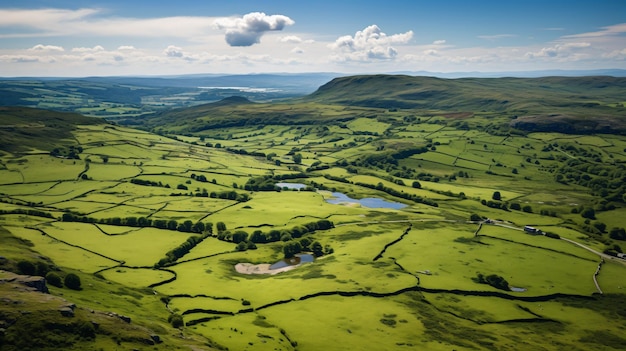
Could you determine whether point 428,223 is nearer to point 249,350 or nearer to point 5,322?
point 249,350

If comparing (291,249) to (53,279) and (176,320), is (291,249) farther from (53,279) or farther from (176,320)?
(53,279)

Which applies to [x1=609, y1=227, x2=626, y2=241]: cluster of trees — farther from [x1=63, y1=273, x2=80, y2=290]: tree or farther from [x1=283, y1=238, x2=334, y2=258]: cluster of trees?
[x1=63, y1=273, x2=80, y2=290]: tree

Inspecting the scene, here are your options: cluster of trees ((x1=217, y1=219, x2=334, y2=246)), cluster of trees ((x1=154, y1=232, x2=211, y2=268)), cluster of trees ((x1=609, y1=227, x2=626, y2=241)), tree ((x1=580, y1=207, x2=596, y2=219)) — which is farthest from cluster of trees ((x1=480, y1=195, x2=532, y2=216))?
cluster of trees ((x1=154, y1=232, x2=211, y2=268))

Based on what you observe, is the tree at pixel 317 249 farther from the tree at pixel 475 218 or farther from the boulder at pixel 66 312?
the boulder at pixel 66 312

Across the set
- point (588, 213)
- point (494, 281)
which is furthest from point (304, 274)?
point (588, 213)

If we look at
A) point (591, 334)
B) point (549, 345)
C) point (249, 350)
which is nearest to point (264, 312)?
point (249, 350)
